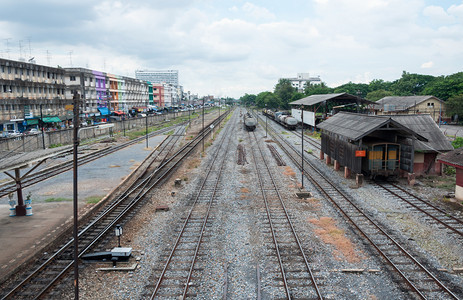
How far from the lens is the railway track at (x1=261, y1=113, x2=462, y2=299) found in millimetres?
9688

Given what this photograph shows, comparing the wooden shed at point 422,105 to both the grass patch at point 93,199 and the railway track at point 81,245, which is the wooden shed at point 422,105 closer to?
the railway track at point 81,245

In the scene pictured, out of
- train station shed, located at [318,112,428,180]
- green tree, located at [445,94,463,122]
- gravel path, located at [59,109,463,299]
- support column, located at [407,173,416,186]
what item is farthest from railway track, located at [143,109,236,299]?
green tree, located at [445,94,463,122]

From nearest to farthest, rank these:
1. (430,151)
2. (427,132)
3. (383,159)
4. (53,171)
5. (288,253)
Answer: (288,253) → (383,159) → (430,151) → (427,132) → (53,171)

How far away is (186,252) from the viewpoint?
12.5 m

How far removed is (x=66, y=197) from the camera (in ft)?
65.3

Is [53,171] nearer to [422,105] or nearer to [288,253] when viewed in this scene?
[288,253]

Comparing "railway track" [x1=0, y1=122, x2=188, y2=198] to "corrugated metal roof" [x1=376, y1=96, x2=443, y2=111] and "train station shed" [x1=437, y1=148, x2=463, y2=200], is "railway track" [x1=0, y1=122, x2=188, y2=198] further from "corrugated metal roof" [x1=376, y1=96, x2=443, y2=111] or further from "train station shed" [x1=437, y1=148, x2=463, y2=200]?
"corrugated metal roof" [x1=376, y1=96, x2=443, y2=111]

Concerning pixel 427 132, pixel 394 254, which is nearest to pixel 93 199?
pixel 394 254

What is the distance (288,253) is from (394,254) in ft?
12.0

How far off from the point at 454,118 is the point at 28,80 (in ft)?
234

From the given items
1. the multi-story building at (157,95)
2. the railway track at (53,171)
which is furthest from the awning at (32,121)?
the multi-story building at (157,95)

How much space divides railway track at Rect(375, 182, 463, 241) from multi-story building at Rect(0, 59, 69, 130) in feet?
122

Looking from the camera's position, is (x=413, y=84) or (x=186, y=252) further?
(x=413, y=84)

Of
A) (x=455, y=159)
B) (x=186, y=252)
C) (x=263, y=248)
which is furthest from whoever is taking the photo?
(x=455, y=159)
